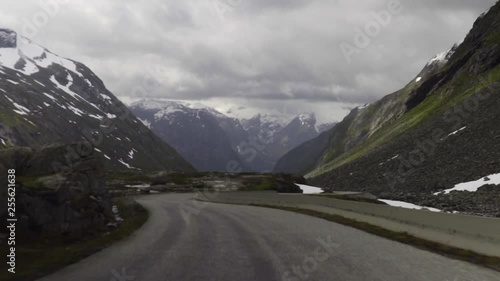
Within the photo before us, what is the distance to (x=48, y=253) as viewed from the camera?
15.4 metres

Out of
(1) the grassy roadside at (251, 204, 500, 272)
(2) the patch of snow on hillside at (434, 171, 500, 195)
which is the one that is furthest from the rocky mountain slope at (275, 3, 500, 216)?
(1) the grassy roadside at (251, 204, 500, 272)

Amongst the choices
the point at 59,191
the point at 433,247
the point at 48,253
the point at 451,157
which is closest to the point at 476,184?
the point at 451,157

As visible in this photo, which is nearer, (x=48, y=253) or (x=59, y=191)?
(x=48, y=253)

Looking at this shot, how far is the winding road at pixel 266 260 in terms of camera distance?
39.6 feet

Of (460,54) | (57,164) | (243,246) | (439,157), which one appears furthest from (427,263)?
(460,54)

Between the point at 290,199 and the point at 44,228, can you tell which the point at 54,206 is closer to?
the point at 44,228

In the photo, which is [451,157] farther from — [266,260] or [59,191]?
[59,191]

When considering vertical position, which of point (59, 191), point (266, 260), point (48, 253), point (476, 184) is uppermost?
point (59, 191)

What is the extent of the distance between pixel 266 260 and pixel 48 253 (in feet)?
26.3

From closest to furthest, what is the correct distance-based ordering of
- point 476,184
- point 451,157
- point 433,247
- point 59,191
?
point 433,247 → point 59,191 → point 476,184 → point 451,157

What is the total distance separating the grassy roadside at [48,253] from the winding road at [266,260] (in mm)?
568

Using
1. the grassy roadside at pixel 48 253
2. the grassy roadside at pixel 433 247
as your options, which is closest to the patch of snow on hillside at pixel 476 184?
the grassy roadside at pixel 433 247

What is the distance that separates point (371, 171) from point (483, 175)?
33.0 m

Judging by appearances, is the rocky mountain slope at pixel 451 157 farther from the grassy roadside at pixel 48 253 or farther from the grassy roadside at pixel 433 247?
the grassy roadside at pixel 48 253
